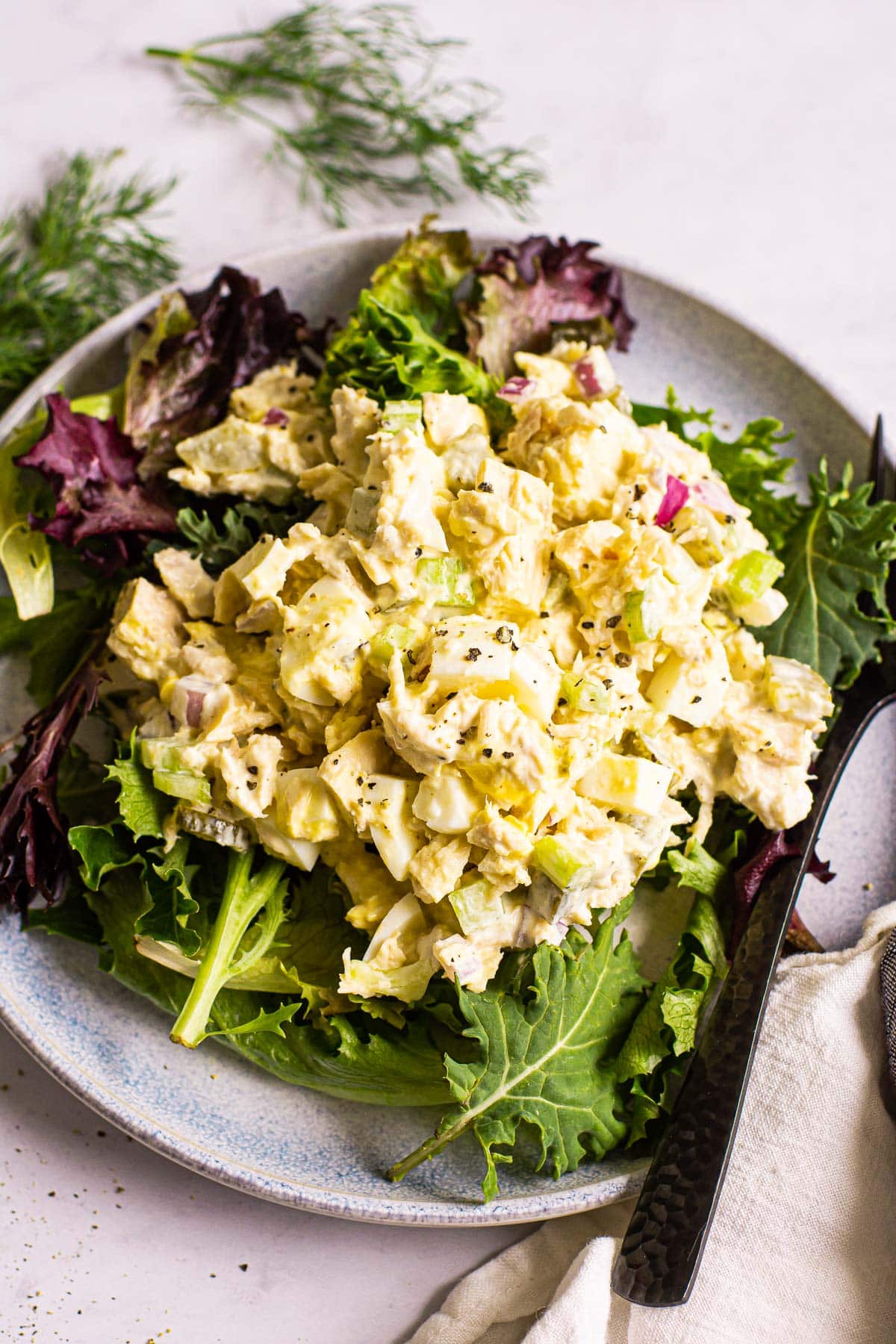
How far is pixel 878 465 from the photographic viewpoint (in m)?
3.16

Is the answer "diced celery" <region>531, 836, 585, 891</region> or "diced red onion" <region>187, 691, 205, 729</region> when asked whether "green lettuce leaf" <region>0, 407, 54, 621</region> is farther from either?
"diced celery" <region>531, 836, 585, 891</region>

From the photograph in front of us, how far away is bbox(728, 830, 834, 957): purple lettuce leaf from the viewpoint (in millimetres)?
2783

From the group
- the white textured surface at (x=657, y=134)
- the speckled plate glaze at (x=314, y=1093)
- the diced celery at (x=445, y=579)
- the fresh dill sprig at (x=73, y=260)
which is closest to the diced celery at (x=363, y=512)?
the diced celery at (x=445, y=579)

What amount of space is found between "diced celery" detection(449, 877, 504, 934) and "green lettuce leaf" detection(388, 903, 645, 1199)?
0.14 meters

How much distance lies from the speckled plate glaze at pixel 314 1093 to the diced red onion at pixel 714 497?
0.67 m

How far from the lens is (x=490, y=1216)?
8.49ft

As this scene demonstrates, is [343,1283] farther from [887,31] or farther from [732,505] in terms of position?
[887,31]

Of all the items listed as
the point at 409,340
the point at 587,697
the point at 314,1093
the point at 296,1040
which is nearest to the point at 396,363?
the point at 409,340

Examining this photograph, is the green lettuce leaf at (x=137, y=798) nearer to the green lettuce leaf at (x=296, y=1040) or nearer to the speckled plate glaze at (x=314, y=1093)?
the green lettuce leaf at (x=296, y=1040)

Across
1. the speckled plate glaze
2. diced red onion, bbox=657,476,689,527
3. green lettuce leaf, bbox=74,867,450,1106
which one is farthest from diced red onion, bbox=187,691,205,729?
diced red onion, bbox=657,476,689,527

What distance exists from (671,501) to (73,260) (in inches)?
77.6

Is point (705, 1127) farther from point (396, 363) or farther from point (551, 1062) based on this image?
point (396, 363)

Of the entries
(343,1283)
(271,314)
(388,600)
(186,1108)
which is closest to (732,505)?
(388,600)

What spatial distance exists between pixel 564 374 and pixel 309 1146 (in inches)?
78.5
